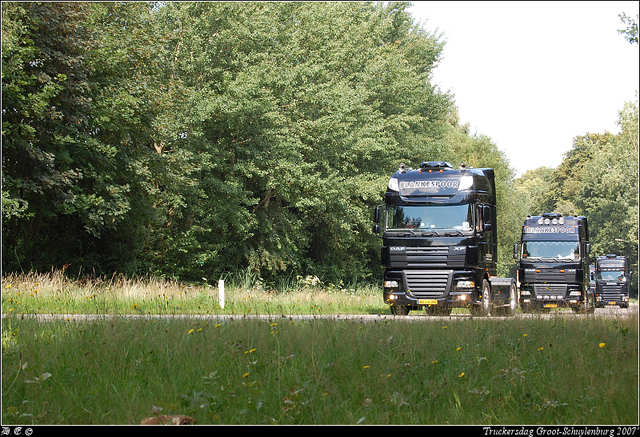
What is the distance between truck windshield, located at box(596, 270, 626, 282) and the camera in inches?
1861

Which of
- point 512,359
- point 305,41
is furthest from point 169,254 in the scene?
point 512,359

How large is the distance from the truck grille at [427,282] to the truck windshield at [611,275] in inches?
1361

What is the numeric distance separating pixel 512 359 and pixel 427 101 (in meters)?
38.5

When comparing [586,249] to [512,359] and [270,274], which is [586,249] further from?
[512,359]

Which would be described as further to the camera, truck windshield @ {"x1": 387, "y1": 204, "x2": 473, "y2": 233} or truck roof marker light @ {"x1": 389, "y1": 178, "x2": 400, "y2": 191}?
truck roof marker light @ {"x1": 389, "y1": 178, "x2": 400, "y2": 191}

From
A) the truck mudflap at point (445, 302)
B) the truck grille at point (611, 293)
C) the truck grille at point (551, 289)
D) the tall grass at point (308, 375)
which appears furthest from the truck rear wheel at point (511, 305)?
the truck grille at point (611, 293)

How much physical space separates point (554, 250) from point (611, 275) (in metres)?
22.6

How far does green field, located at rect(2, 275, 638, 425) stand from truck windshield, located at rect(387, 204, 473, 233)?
6518 millimetres

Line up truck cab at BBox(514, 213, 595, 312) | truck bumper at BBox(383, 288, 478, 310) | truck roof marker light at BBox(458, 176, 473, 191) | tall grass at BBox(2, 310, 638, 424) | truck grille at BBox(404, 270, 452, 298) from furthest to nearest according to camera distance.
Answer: truck cab at BBox(514, 213, 595, 312) < truck roof marker light at BBox(458, 176, 473, 191) < truck grille at BBox(404, 270, 452, 298) < truck bumper at BBox(383, 288, 478, 310) < tall grass at BBox(2, 310, 638, 424)

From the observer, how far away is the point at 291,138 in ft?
105

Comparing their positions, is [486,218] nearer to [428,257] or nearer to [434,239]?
[434,239]

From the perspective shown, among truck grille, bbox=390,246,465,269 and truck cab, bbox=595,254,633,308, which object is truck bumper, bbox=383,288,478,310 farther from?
truck cab, bbox=595,254,633,308

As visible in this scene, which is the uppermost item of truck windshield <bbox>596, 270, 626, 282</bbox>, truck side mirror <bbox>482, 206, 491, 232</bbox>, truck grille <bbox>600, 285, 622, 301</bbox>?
truck side mirror <bbox>482, 206, 491, 232</bbox>

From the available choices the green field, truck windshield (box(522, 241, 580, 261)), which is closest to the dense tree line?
truck windshield (box(522, 241, 580, 261))
